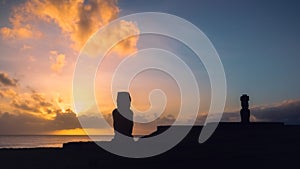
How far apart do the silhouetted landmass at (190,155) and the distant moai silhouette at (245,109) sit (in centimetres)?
208

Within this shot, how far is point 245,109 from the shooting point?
21.2 metres

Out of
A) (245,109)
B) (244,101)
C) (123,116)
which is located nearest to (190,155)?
(123,116)

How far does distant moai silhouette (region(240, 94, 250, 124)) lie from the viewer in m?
21.1

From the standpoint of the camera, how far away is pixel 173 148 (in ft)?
53.7

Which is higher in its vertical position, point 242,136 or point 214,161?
point 242,136

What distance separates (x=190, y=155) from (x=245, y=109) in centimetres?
691

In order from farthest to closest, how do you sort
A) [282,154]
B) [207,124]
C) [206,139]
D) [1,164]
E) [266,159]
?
[207,124] < [206,139] < [282,154] < [266,159] < [1,164]

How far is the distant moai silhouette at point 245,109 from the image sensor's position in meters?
21.1

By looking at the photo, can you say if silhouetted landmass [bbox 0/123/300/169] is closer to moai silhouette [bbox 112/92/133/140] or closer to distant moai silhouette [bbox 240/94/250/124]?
moai silhouette [bbox 112/92/133/140]

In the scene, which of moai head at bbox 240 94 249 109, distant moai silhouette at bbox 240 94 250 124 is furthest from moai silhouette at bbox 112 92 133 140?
moai head at bbox 240 94 249 109

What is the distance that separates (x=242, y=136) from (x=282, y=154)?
2.28 meters

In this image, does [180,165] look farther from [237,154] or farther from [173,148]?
[237,154]

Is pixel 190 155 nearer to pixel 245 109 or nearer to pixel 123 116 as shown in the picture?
pixel 123 116

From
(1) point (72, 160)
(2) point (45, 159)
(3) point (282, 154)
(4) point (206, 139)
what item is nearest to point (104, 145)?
(1) point (72, 160)
